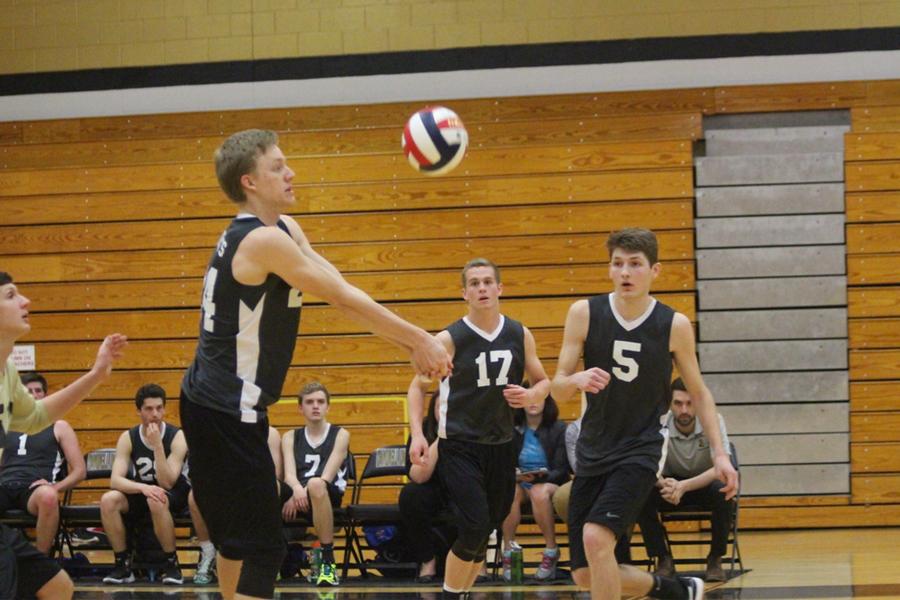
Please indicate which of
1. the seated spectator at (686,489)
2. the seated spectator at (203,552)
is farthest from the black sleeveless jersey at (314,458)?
the seated spectator at (686,489)

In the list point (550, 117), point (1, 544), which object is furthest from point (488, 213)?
point (1, 544)

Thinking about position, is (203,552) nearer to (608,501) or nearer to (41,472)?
(41,472)

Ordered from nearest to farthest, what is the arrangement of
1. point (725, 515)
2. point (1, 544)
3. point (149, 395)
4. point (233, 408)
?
point (233, 408)
point (1, 544)
point (725, 515)
point (149, 395)

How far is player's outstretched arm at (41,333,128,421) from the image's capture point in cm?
478

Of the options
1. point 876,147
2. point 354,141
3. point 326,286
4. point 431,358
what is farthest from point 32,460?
point 876,147

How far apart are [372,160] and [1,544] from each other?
7.55 meters

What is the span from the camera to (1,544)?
4.78 meters

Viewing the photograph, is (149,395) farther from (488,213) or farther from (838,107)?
(838,107)

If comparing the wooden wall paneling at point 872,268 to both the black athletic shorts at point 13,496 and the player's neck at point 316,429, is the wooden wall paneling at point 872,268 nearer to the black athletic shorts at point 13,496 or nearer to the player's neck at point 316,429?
the player's neck at point 316,429

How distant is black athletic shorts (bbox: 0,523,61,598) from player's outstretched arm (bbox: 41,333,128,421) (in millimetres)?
542

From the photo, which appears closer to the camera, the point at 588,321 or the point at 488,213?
the point at 588,321

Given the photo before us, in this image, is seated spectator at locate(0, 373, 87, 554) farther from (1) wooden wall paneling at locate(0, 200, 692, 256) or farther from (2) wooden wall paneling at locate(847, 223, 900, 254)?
(2) wooden wall paneling at locate(847, 223, 900, 254)

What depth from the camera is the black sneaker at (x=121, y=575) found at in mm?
9258

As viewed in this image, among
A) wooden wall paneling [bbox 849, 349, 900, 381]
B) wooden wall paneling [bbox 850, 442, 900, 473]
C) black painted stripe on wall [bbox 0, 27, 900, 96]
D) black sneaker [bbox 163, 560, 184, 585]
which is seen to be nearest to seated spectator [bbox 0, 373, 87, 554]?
black sneaker [bbox 163, 560, 184, 585]
